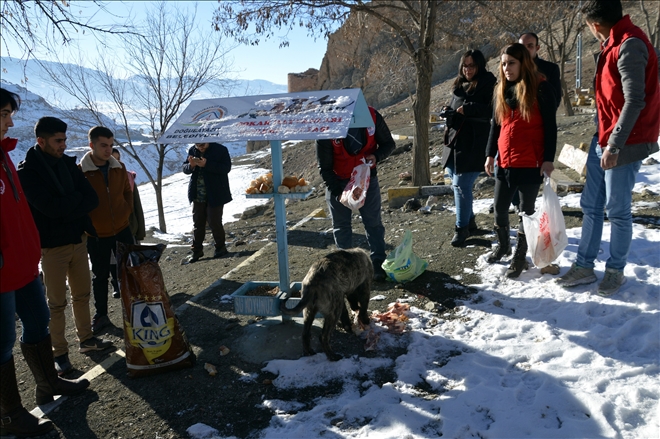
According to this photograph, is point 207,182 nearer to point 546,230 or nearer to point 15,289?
point 15,289

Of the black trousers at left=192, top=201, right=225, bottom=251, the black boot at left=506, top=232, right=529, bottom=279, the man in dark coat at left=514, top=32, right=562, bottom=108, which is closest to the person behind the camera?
the black boot at left=506, top=232, right=529, bottom=279

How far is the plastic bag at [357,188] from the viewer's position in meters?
4.04

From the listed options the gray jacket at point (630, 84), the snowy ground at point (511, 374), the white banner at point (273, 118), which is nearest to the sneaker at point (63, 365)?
the snowy ground at point (511, 374)

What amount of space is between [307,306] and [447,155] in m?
3.03

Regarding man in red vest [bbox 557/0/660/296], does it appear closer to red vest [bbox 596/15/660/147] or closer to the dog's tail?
red vest [bbox 596/15/660/147]

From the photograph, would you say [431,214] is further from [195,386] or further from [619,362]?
[195,386]

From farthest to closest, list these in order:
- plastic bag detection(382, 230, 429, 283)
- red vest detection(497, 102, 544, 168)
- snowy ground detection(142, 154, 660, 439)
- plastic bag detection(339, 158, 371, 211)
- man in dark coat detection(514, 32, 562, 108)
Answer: man in dark coat detection(514, 32, 562, 108), plastic bag detection(382, 230, 429, 283), red vest detection(497, 102, 544, 168), plastic bag detection(339, 158, 371, 211), snowy ground detection(142, 154, 660, 439)

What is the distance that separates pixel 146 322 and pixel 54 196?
1370mm

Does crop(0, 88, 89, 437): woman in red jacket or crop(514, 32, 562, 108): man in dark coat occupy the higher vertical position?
crop(514, 32, 562, 108): man in dark coat

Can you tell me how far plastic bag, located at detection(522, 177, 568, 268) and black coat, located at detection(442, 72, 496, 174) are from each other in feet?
3.74

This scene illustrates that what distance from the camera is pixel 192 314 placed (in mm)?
4746

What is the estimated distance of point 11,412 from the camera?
2885 millimetres

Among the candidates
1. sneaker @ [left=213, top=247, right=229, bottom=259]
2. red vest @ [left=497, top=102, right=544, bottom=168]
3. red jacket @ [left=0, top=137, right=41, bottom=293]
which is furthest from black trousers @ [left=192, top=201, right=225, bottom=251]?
red vest @ [left=497, top=102, right=544, bottom=168]

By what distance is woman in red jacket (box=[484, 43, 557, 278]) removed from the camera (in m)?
4.09
